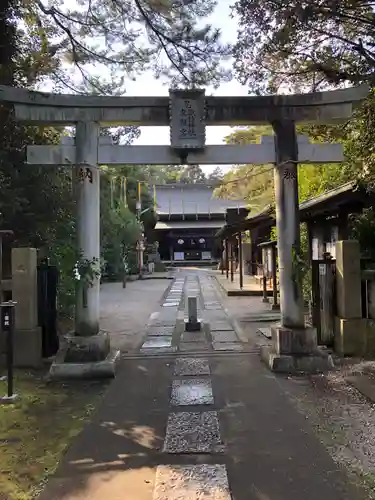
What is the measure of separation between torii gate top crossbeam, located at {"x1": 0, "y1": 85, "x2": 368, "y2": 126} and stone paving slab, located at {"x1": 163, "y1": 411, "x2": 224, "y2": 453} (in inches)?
174

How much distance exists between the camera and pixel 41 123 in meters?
7.20

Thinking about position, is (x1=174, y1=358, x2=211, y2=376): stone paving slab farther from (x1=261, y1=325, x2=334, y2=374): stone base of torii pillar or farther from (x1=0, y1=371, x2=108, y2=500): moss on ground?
(x1=0, y1=371, x2=108, y2=500): moss on ground

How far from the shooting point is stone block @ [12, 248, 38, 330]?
7375 mm

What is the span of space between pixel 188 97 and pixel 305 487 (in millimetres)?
5600

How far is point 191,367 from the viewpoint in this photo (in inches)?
289

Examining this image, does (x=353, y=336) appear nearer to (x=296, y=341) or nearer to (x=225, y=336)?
(x=296, y=341)

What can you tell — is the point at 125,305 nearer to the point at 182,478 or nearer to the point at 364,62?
the point at 364,62

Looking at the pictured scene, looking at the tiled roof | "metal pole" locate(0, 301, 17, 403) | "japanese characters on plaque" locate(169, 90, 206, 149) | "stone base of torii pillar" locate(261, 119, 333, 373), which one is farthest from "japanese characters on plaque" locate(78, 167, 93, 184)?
the tiled roof

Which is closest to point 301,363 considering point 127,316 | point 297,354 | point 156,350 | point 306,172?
point 297,354

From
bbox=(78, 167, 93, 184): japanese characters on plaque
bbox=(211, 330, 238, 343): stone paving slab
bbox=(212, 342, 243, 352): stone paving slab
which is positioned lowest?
bbox=(212, 342, 243, 352): stone paving slab

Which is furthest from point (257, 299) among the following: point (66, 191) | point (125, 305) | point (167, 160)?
point (167, 160)

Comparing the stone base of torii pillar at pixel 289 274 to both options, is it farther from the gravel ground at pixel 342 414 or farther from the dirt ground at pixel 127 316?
the dirt ground at pixel 127 316

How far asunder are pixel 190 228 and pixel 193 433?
3969 cm

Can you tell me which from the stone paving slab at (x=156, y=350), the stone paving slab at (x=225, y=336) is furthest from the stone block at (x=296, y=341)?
the stone paving slab at (x=225, y=336)
